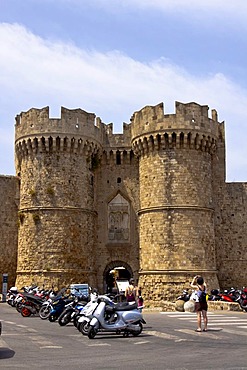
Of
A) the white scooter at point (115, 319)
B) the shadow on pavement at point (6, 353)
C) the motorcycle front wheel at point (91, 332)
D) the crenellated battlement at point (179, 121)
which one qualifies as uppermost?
the crenellated battlement at point (179, 121)

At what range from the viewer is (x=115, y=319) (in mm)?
10891

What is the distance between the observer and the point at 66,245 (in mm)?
24906

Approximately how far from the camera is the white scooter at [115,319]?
1070cm

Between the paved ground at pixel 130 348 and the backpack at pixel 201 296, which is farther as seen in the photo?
the backpack at pixel 201 296

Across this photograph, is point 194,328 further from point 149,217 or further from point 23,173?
point 23,173

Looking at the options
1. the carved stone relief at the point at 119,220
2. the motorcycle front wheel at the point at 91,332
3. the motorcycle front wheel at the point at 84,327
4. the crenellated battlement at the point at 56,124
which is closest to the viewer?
the motorcycle front wheel at the point at 91,332

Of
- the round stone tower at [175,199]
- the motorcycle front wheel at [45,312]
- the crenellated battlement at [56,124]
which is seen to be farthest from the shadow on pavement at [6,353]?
the crenellated battlement at [56,124]

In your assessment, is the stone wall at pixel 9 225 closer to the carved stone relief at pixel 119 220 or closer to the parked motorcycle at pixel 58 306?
the carved stone relief at pixel 119 220

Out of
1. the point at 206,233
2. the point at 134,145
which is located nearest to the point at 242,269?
the point at 206,233

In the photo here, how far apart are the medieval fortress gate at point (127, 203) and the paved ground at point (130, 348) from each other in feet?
34.1

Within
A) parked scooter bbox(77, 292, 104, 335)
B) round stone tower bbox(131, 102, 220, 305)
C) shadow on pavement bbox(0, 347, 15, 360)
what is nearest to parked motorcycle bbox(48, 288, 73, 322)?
parked scooter bbox(77, 292, 104, 335)

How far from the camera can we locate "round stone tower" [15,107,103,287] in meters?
24.8

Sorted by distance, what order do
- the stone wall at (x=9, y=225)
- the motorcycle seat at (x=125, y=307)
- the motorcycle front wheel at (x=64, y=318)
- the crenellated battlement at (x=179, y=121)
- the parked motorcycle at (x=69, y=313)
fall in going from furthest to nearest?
the stone wall at (x=9, y=225)
the crenellated battlement at (x=179, y=121)
the motorcycle front wheel at (x=64, y=318)
the parked motorcycle at (x=69, y=313)
the motorcycle seat at (x=125, y=307)

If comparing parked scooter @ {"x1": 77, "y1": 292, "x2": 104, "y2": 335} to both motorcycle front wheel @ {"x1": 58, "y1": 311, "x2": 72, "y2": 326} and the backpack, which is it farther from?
the backpack
